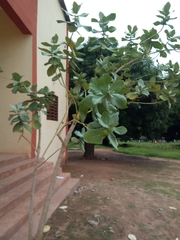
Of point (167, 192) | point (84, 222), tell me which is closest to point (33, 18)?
point (84, 222)

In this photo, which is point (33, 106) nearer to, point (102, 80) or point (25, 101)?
point (25, 101)

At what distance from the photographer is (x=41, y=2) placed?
5.88 m

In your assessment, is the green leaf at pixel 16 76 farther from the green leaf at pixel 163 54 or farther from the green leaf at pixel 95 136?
the green leaf at pixel 163 54

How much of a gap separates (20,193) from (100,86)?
2.36 meters

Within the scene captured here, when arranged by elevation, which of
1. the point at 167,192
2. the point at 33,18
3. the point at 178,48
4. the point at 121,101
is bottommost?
the point at 167,192

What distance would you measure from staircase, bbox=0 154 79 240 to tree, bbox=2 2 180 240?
2.37 ft

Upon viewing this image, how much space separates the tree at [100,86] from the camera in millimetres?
1550

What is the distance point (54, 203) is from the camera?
138 inches

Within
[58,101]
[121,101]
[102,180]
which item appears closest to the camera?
[121,101]

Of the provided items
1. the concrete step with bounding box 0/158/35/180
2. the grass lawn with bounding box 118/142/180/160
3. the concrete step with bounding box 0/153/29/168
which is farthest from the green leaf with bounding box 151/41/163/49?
the grass lawn with bounding box 118/142/180/160

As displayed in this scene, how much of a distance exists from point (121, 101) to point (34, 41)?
4355 millimetres

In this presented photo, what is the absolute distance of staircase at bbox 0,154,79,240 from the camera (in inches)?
101

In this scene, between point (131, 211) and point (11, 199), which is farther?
point (131, 211)

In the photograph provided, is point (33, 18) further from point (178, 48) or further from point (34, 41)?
point (178, 48)
